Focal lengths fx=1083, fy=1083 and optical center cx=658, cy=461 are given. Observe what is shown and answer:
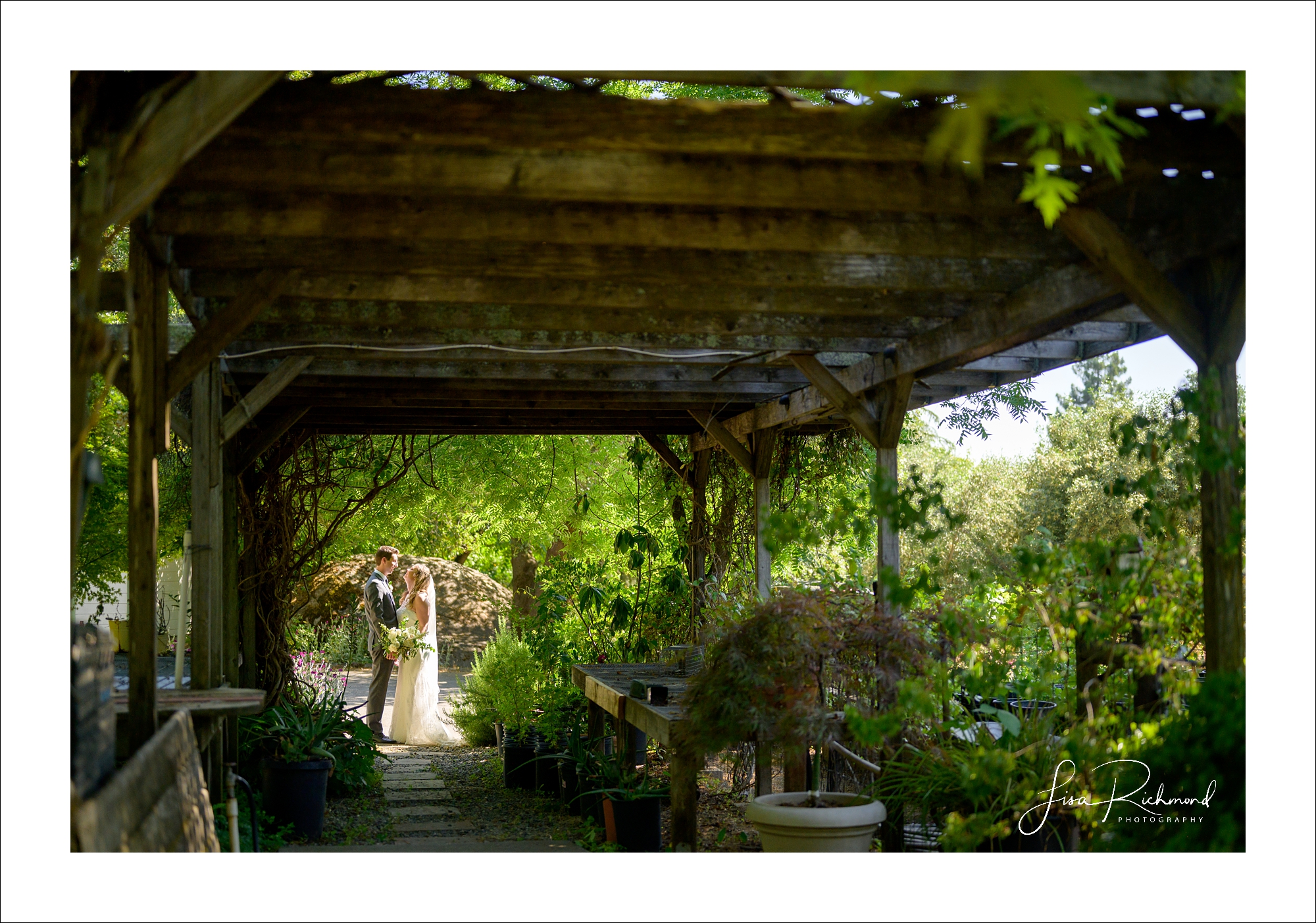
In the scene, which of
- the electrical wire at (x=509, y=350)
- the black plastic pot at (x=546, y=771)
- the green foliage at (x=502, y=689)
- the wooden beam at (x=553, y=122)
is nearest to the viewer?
the wooden beam at (x=553, y=122)

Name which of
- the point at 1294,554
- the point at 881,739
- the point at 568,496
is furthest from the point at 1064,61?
the point at 568,496

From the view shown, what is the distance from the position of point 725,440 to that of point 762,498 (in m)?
0.49

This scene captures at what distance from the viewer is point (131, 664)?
340 cm

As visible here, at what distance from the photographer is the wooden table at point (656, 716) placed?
522 centimetres

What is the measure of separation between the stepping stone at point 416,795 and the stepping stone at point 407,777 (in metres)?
0.38

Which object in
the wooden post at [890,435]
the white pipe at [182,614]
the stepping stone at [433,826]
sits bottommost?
the stepping stone at [433,826]

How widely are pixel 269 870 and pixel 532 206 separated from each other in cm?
223

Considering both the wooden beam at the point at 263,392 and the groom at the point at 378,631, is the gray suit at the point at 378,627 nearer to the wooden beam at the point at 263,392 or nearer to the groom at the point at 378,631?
the groom at the point at 378,631

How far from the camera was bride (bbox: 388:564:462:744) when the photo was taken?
952 centimetres

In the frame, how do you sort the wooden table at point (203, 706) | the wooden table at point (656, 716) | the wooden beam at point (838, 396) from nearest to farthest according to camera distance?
the wooden table at point (203, 706) < the wooden table at point (656, 716) < the wooden beam at point (838, 396)

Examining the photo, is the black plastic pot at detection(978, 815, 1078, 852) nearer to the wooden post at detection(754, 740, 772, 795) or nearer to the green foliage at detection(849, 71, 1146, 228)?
the wooden post at detection(754, 740, 772, 795)

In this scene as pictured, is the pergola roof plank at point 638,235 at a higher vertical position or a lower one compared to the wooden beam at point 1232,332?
higher

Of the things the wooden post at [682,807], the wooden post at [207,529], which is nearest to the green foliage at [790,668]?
the wooden post at [682,807]

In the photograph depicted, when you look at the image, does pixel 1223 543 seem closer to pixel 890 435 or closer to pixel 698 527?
pixel 890 435
